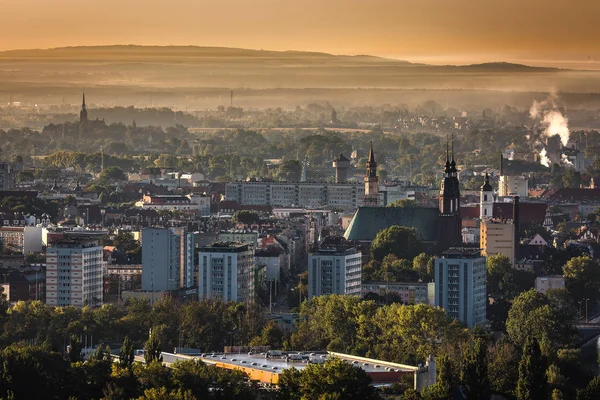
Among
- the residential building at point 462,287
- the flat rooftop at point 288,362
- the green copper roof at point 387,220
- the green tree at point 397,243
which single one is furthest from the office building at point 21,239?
the flat rooftop at point 288,362

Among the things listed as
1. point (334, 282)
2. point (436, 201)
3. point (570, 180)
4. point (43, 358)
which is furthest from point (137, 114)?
point (43, 358)

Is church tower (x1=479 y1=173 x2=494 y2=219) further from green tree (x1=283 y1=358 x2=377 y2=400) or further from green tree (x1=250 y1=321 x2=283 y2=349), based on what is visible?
green tree (x1=283 y1=358 x2=377 y2=400)

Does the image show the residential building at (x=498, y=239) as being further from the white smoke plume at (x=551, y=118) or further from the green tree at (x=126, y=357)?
the white smoke plume at (x=551, y=118)

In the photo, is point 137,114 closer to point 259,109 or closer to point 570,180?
point 259,109

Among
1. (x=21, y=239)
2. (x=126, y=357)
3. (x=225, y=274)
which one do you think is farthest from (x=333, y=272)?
(x=126, y=357)

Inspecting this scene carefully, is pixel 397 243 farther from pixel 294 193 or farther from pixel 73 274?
pixel 294 193

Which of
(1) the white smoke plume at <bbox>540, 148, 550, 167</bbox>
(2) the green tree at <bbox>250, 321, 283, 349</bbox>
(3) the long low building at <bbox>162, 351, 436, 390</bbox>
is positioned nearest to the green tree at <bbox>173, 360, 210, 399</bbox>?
(3) the long low building at <bbox>162, 351, 436, 390</bbox>

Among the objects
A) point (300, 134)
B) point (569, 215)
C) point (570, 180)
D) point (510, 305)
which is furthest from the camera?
point (300, 134)
